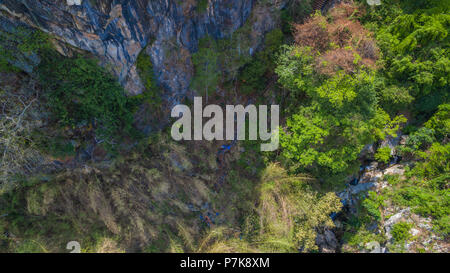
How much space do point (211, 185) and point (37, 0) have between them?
29.3ft

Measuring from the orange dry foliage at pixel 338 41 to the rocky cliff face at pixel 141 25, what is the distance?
72.1 inches

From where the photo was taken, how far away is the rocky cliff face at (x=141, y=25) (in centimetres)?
618

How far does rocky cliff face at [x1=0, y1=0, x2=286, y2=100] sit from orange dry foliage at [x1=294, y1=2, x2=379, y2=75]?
6.01 feet

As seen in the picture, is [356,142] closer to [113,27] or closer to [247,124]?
[247,124]

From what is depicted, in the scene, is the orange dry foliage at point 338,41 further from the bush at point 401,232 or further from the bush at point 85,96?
the bush at point 85,96

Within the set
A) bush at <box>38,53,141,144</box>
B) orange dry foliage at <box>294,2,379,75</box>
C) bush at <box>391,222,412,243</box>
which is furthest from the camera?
bush at <box>391,222,412,243</box>

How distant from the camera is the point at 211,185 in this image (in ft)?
34.9

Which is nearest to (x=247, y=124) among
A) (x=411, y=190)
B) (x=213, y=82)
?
(x=213, y=82)

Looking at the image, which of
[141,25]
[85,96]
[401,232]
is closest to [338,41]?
[141,25]

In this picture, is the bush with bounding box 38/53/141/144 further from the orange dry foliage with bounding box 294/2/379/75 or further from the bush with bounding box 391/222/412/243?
Result: the bush with bounding box 391/222/412/243

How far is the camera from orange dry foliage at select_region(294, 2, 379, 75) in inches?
315

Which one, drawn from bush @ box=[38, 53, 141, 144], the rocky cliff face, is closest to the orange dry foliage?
the rocky cliff face

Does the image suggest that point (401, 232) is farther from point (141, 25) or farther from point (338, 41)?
point (141, 25)

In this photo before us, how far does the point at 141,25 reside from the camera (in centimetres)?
730
